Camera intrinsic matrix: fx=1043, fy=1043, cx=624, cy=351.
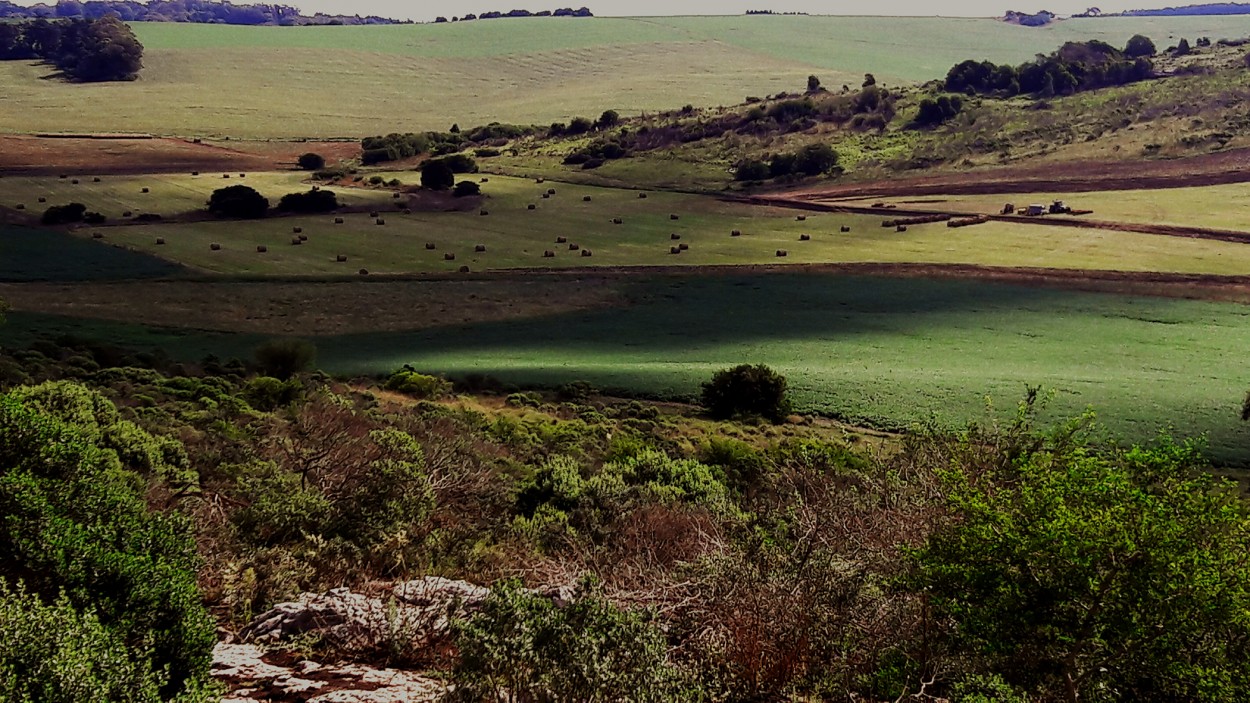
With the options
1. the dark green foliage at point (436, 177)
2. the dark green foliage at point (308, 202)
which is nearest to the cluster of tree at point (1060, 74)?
the dark green foliage at point (436, 177)

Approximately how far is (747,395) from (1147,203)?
5533cm

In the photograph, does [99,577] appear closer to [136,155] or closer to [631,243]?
[631,243]

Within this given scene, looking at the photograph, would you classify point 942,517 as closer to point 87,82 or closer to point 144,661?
point 144,661

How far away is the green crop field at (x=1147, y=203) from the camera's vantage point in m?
72.4

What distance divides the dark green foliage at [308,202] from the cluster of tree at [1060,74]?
84524mm

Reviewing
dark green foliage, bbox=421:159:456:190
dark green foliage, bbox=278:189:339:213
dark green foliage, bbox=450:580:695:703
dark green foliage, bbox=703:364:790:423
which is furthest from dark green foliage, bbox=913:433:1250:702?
dark green foliage, bbox=421:159:456:190

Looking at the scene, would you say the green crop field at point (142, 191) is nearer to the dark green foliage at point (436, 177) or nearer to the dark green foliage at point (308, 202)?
the dark green foliage at point (308, 202)

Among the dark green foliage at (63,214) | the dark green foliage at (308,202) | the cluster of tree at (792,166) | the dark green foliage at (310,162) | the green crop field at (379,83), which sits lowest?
the dark green foliage at (63,214)

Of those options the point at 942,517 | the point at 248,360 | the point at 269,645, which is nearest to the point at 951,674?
the point at 942,517

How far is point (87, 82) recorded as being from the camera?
15288cm

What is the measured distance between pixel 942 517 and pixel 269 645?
6.88m

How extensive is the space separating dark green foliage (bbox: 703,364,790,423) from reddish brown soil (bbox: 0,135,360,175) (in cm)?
7350

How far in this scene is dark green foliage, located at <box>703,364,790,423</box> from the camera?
122 ft

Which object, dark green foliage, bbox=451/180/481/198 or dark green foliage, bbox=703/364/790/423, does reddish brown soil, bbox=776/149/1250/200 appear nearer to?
dark green foliage, bbox=451/180/481/198
